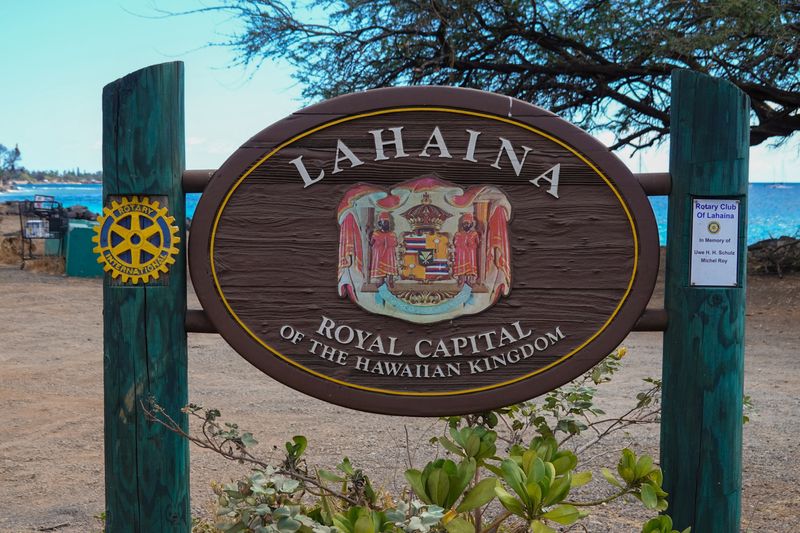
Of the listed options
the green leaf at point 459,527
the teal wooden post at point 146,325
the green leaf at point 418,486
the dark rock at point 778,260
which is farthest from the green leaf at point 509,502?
the dark rock at point 778,260

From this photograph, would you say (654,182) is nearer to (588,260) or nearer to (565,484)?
(588,260)

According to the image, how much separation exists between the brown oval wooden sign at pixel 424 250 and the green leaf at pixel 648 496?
1.32ft

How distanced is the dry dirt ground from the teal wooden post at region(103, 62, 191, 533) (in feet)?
4.58

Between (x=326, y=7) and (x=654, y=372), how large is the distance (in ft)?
22.5

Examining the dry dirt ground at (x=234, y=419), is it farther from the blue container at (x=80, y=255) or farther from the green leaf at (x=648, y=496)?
the blue container at (x=80, y=255)

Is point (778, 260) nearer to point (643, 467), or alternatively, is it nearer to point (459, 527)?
point (643, 467)

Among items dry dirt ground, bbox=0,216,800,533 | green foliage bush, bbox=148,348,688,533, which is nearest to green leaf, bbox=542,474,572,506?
green foliage bush, bbox=148,348,688,533

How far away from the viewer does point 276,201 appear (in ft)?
8.90

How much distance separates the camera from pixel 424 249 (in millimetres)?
2676

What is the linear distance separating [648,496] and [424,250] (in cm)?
100

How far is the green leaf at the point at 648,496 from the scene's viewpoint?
2543 mm

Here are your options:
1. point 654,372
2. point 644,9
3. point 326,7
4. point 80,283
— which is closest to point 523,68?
point 644,9

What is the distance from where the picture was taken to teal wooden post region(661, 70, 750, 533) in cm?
277

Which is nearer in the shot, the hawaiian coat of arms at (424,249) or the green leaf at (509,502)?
Answer: the green leaf at (509,502)
